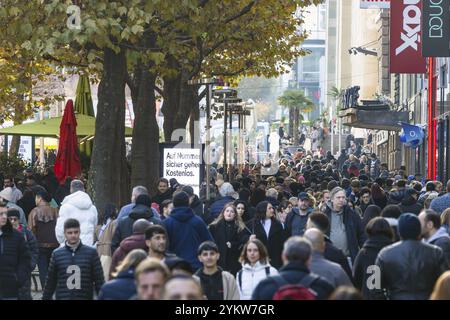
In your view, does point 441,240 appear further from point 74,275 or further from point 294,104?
point 294,104

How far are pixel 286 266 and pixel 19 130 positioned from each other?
21734mm

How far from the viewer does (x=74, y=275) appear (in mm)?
12766

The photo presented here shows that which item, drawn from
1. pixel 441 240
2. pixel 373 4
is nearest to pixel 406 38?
pixel 373 4

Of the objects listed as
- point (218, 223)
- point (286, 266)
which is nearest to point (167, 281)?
point (286, 266)

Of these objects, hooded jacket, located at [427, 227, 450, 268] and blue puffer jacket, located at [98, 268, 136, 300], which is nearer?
blue puffer jacket, located at [98, 268, 136, 300]

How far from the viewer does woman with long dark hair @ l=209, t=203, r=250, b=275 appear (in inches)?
672

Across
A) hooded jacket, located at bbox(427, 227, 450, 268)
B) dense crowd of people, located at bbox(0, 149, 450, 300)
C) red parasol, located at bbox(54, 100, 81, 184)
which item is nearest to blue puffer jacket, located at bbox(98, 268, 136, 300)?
dense crowd of people, located at bbox(0, 149, 450, 300)

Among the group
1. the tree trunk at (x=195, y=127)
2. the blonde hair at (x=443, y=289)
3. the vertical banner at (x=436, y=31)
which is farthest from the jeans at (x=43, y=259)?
the tree trunk at (x=195, y=127)

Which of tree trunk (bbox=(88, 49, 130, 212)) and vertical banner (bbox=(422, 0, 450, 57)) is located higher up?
vertical banner (bbox=(422, 0, 450, 57))

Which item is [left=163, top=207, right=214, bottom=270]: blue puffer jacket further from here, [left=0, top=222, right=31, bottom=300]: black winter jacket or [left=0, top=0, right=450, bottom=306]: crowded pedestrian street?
[left=0, top=222, right=31, bottom=300]: black winter jacket

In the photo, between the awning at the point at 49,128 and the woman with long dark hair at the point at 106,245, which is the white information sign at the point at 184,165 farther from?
the woman with long dark hair at the point at 106,245

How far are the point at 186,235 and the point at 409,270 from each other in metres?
4.26

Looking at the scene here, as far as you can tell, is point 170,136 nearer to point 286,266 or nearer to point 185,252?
point 185,252

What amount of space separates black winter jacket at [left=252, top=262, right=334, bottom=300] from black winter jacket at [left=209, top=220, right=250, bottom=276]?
744 centimetres
